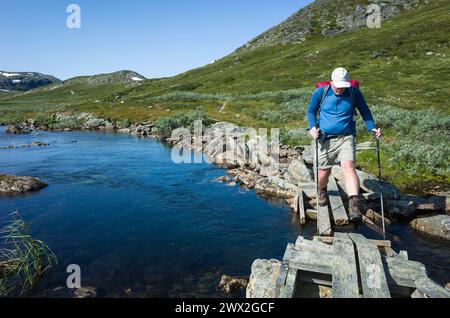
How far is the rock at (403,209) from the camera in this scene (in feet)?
42.0

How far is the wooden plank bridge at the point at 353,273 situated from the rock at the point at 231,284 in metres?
1.94

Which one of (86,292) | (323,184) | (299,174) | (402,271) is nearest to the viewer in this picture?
(402,271)

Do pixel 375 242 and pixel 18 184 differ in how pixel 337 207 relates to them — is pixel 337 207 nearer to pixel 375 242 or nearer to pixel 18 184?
pixel 375 242

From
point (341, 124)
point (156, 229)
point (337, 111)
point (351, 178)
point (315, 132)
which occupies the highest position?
point (337, 111)

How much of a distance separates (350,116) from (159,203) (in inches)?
353

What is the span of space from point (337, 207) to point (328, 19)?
477 feet

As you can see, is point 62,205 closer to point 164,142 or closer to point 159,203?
point 159,203

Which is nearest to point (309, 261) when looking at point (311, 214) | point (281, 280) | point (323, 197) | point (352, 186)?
point (281, 280)

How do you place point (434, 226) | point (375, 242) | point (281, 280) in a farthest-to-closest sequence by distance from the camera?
point (434, 226) < point (375, 242) < point (281, 280)

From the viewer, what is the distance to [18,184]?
17.7 meters

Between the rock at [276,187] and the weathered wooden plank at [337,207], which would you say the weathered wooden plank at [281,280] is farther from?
the rock at [276,187]

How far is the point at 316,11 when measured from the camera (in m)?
151

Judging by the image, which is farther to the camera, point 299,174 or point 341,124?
point 299,174

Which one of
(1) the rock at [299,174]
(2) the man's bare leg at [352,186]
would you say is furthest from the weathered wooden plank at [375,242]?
(1) the rock at [299,174]
